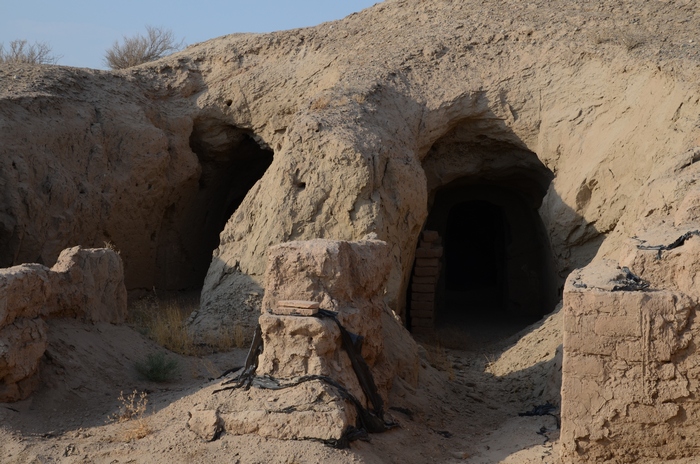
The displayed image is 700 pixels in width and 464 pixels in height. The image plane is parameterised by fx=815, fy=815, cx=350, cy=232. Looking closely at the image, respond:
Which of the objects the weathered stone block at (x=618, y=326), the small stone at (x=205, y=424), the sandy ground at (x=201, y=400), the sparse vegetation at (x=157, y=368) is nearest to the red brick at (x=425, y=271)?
the sandy ground at (x=201, y=400)

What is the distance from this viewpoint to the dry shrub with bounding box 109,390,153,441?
21.0ft

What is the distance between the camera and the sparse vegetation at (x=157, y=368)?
8320 mm

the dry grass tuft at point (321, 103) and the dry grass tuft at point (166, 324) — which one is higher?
the dry grass tuft at point (321, 103)

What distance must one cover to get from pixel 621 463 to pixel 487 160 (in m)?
7.88

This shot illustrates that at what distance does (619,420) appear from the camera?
5.67 metres

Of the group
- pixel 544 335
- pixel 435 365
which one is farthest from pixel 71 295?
pixel 544 335

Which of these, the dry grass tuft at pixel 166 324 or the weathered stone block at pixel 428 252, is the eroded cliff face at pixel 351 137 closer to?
the dry grass tuft at pixel 166 324

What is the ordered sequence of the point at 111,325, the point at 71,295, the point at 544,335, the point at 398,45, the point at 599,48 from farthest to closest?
the point at 398,45
the point at 599,48
the point at 544,335
the point at 111,325
the point at 71,295

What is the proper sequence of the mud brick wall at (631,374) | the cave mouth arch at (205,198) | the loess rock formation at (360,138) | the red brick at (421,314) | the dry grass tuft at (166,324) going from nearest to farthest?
the mud brick wall at (631,374) < the dry grass tuft at (166,324) < the loess rock formation at (360,138) < the red brick at (421,314) < the cave mouth arch at (205,198)

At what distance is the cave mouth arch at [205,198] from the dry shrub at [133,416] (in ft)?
20.4

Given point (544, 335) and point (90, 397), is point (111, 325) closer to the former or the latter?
point (90, 397)

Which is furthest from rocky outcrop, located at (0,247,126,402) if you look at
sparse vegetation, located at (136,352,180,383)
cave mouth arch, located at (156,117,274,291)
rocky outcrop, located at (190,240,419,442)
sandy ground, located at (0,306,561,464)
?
cave mouth arch, located at (156,117,274,291)

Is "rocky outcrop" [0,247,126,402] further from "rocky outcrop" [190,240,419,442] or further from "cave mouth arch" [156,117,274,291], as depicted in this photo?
"cave mouth arch" [156,117,274,291]

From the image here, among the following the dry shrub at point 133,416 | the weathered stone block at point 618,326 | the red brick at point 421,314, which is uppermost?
the weathered stone block at point 618,326
